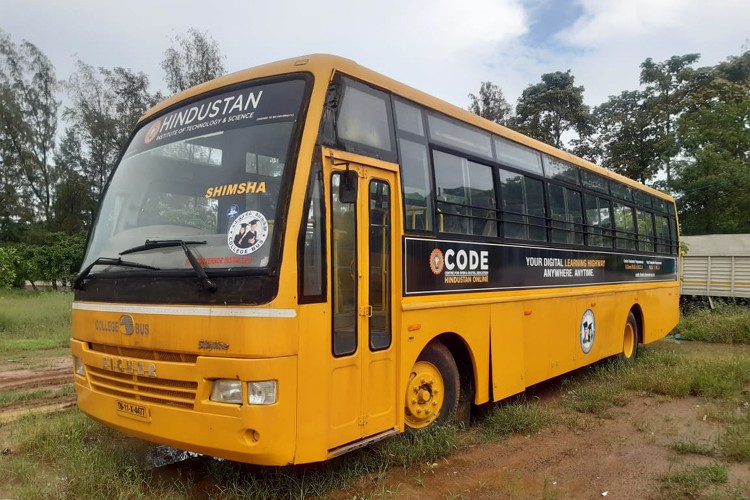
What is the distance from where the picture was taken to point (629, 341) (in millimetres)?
9992

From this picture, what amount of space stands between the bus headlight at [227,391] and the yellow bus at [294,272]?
0.04 feet

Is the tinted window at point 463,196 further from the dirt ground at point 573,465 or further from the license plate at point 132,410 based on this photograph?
the license plate at point 132,410

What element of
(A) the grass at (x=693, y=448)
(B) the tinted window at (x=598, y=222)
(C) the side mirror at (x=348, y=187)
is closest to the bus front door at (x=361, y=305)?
(C) the side mirror at (x=348, y=187)

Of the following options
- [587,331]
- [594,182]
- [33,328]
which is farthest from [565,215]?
[33,328]

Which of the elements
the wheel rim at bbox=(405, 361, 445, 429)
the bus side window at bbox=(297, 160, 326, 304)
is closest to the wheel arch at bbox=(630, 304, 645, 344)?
the wheel rim at bbox=(405, 361, 445, 429)

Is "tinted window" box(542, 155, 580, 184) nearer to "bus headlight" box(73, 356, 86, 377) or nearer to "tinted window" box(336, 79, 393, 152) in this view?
"tinted window" box(336, 79, 393, 152)

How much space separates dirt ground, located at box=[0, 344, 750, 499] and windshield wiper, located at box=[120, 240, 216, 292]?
1835 mm

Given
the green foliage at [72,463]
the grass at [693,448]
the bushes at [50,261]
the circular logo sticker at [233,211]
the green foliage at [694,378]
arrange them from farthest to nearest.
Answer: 1. the bushes at [50,261]
2. the green foliage at [694,378]
3. the grass at [693,448]
4. the green foliage at [72,463]
5. the circular logo sticker at [233,211]

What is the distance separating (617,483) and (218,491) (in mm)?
3167

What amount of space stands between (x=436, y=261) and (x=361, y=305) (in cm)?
111

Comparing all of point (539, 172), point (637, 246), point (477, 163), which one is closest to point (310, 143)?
point (477, 163)

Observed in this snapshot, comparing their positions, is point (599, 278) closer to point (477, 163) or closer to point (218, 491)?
point (477, 163)

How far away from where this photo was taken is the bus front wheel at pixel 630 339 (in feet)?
31.7

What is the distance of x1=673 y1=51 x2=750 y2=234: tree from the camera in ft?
78.7
